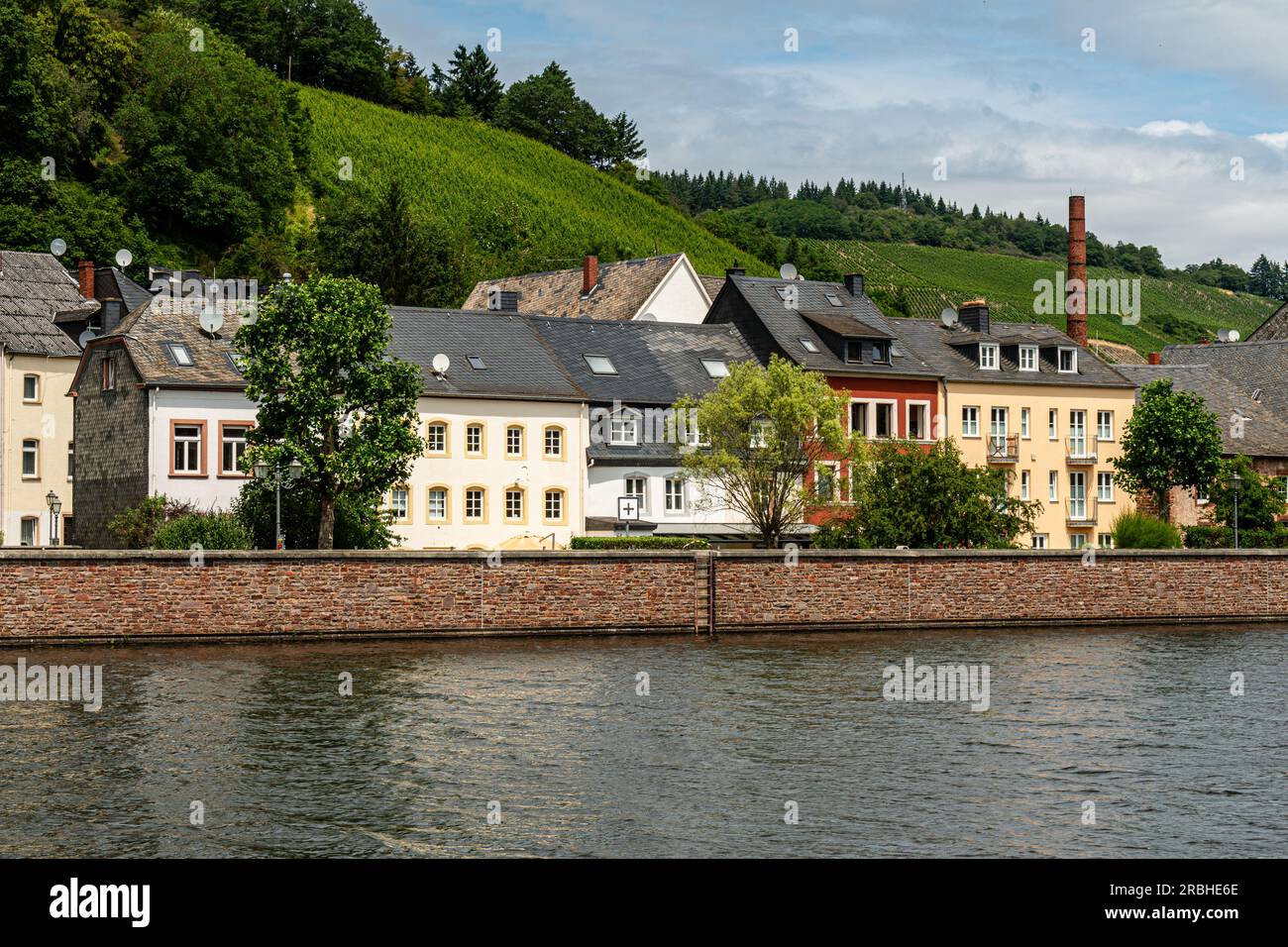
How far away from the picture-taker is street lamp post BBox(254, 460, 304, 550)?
161ft

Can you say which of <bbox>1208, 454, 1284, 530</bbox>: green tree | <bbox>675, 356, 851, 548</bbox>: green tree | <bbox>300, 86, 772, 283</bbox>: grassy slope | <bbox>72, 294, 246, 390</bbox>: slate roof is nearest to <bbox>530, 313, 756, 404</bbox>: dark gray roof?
<bbox>675, 356, 851, 548</bbox>: green tree

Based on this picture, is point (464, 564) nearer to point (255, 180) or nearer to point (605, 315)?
point (605, 315)

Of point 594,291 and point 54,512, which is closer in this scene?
point 54,512

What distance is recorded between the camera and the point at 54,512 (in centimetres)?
6469

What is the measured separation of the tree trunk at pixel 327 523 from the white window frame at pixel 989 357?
34121 millimetres

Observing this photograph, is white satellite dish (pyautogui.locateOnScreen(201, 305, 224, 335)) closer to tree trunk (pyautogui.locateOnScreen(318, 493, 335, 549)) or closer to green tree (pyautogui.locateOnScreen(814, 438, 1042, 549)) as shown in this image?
tree trunk (pyautogui.locateOnScreen(318, 493, 335, 549))

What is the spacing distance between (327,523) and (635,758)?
24634mm

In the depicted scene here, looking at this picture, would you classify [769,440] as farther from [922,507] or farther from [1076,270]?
[1076,270]

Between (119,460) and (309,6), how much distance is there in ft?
269

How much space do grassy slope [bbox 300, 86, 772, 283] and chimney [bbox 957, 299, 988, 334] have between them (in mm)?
A: 32810

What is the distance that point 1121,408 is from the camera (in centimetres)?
7775

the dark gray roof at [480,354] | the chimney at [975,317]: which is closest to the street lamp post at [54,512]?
the dark gray roof at [480,354]

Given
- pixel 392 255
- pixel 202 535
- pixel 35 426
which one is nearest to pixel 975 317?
pixel 392 255
